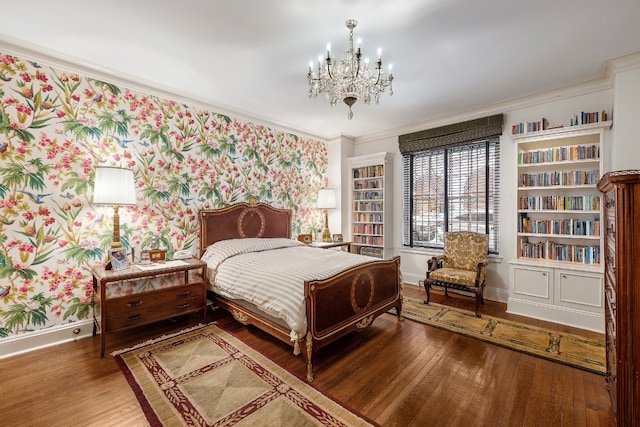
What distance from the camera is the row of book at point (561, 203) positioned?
322cm

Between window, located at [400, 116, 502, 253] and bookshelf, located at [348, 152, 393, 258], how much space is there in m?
0.34

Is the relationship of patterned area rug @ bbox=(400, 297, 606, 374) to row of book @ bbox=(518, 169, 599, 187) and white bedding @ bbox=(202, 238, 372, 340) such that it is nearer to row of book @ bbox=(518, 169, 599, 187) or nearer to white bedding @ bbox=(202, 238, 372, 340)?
white bedding @ bbox=(202, 238, 372, 340)

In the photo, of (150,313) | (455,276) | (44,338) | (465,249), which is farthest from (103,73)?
(465,249)

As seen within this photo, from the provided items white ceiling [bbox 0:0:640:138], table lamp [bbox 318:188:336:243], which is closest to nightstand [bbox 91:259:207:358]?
white ceiling [bbox 0:0:640:138]

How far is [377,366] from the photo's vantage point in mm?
2328

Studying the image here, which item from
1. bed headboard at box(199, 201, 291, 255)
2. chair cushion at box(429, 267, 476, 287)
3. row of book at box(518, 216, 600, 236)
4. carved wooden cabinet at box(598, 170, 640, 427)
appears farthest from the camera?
bed headboard at box(199, 201, 291, 255)

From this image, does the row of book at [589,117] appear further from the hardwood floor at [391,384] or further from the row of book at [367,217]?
the row of book at [367,217]

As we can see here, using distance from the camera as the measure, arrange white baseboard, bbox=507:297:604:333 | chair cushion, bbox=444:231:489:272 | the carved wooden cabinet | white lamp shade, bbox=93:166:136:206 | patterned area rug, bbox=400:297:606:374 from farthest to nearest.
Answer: chair cushion, bbox=444:231:489:272, white baseboard, bbox=507:297:604:333, white lamp shade, bbox=93:166:136:206, patterned area rug, bbox=400:297:606:374, the carved wooden cabinet

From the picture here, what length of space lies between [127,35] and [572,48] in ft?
12.9

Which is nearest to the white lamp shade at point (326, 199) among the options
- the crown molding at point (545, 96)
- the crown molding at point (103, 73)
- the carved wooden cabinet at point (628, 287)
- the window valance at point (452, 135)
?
the window valance at point (452, 135)

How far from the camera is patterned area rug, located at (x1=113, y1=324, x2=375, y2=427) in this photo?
5.75 ft

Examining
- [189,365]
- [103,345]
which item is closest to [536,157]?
[189,365]

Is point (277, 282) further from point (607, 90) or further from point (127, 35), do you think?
point (607, 90)

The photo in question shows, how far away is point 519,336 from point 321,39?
3.42 metres
